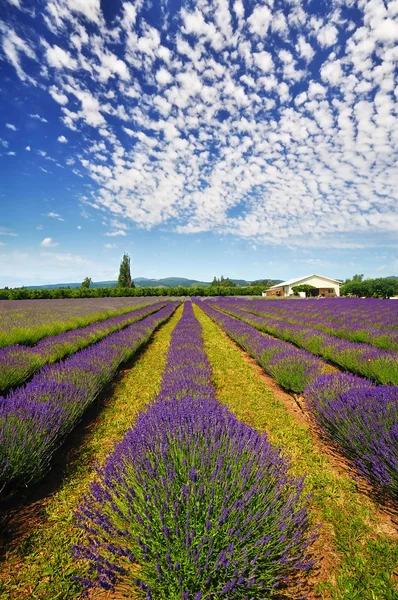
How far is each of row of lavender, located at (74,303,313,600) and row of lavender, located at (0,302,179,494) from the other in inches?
31.7

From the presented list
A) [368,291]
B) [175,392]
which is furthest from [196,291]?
[175,392]

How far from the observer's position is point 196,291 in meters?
59.7

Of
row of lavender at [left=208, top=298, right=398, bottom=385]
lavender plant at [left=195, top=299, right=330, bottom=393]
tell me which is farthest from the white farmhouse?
lavender plant at [left=195, top=299, right=330, bottom=393]

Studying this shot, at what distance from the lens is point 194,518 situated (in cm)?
138

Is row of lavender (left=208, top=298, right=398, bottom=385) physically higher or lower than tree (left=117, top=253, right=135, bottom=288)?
lower

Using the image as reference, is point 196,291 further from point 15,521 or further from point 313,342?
point 15,521

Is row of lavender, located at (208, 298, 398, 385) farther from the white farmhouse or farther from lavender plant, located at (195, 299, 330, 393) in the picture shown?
the white farmhouse

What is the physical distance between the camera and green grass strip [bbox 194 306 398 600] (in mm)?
1550

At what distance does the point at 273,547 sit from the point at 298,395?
12.0ft

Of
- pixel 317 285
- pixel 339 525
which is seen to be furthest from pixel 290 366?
pixel 317 285

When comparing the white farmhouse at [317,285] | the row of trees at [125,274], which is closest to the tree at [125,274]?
the row of trees at [125,274]

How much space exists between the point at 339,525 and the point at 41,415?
8.88 feet

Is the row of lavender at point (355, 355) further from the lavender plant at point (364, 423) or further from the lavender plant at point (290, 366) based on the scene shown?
the lavender plant at point (364, 423)

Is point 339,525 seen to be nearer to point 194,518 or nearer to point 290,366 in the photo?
point 194,518
